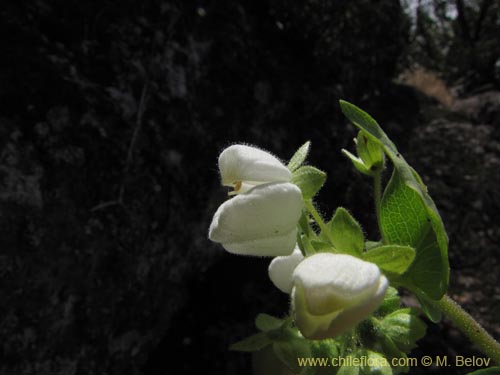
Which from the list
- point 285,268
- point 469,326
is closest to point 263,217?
point 285,268

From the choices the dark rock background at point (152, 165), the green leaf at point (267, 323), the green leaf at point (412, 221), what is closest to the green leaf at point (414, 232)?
the green leaf at point (412, 221)

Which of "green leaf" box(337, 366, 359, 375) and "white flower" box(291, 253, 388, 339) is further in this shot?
"green leaf" box(337, 366, 359, 375)

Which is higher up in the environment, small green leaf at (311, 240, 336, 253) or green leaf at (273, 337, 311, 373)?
small green leaf at (311, 240, 336, 253)

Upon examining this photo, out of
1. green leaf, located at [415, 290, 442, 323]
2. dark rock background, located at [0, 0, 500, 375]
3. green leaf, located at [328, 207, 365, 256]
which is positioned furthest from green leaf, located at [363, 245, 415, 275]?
dark rock background, located at [0, 0, 500, 375]

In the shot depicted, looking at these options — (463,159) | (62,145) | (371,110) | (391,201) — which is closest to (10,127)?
(62,145)

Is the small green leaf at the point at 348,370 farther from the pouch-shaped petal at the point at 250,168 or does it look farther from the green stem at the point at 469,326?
the pouch-shaped petal at the point at 250,168

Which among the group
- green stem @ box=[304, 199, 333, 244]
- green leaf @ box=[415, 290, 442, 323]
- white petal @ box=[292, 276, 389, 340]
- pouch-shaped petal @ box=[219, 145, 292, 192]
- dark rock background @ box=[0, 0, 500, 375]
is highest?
pouch-shaped petal @ box=[219, 145, 292, 192]

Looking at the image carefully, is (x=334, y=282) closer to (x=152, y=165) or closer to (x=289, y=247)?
(x=289, y=247)

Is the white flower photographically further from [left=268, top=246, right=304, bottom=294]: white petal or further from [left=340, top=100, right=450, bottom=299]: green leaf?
[left=268, top=246, right=304, bottom=294]: white petal
